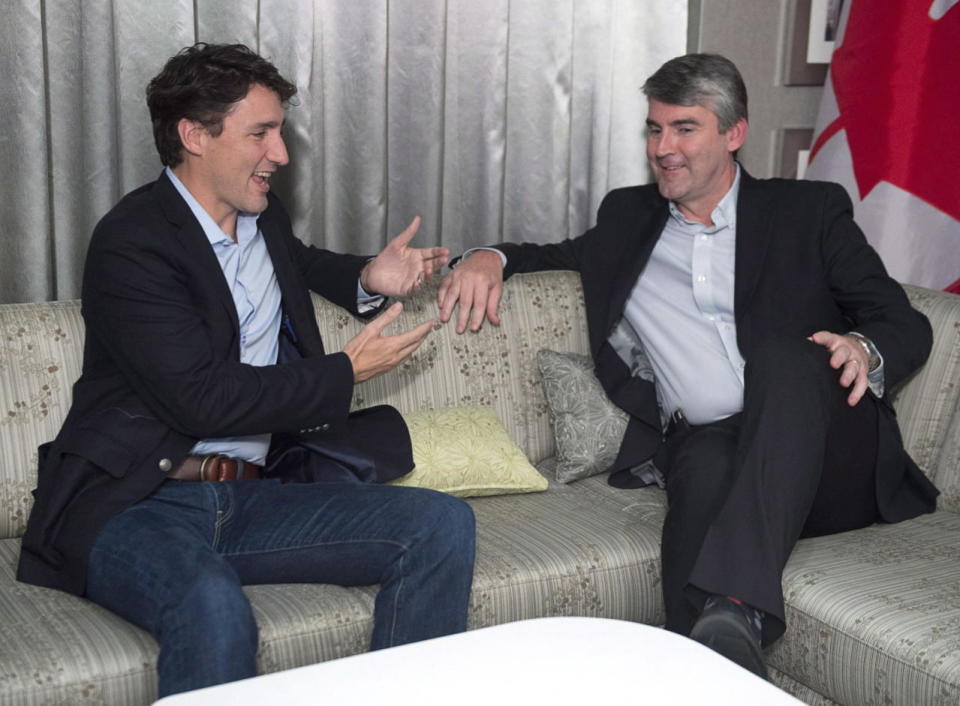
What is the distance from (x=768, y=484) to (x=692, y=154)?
80 centimetres

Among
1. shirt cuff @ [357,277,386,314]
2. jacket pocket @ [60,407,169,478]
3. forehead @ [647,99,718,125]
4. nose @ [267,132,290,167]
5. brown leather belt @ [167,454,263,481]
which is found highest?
forehead @ [647,99,718,125]

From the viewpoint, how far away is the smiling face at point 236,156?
201 centimetres

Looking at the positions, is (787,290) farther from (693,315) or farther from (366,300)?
(366,300)

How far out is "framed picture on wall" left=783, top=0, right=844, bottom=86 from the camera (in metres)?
3.30

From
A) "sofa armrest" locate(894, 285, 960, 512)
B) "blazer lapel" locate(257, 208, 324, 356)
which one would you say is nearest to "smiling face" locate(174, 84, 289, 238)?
"blazer lapel" locate(257, 208, 324, 356)

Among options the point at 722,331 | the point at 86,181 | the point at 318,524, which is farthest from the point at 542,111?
the point at 318,524

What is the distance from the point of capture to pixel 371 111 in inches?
107

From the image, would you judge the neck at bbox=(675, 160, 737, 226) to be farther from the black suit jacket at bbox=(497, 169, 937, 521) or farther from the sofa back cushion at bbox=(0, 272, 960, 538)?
the sofa back cushion at bbox=(0, 272, 960, 538)

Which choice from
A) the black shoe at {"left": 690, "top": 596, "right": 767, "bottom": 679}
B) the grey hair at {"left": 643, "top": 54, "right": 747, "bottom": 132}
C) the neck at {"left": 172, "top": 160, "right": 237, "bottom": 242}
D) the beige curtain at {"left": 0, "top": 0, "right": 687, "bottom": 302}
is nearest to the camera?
the black shoe at {"left": 690, "top": 596, "right": 767, "bottom": 679}

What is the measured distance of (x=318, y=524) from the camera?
6.36ft

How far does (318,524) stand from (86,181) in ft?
3.23

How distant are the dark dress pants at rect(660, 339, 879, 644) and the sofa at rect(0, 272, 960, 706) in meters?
0.09

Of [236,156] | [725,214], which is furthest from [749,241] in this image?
[236,156]

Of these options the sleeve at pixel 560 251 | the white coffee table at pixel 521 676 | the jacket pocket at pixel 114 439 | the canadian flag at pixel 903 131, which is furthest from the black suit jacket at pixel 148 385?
the canadian flag at pixel 903 131
